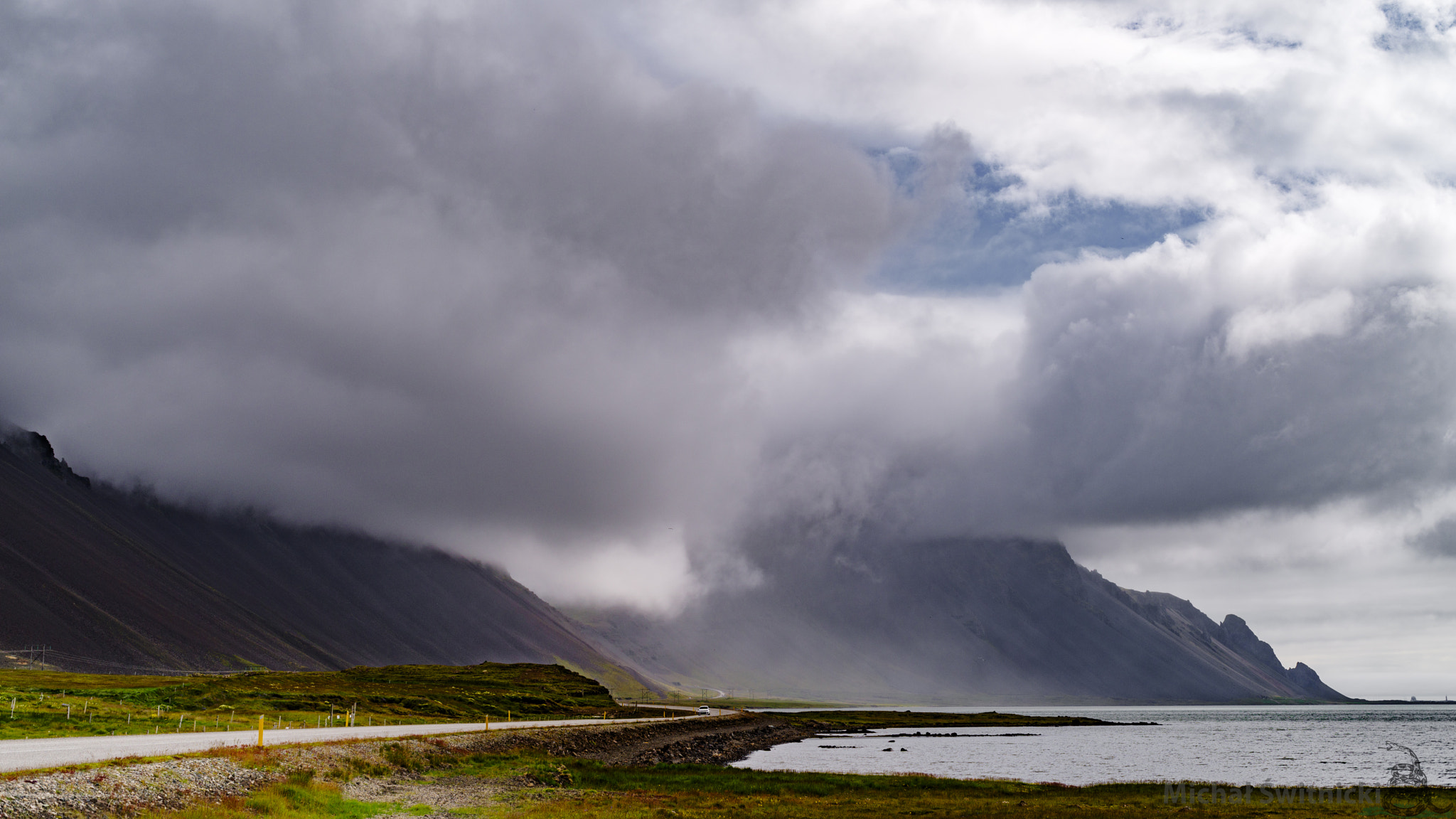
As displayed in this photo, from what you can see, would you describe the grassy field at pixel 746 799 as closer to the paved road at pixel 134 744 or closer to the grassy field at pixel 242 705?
the paved road at pixel 134 744

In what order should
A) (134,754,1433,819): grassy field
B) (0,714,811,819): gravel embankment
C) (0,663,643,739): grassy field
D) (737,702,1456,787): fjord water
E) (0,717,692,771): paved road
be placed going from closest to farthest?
(0,714,811,819): gravel embankment, (0,717,692,771): paved road, (134,754,1433,819): grassy field, (0,663,643,739): grassy field, (737,702,1456,787): fjord water

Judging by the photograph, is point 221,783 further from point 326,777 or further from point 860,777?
point 860,777

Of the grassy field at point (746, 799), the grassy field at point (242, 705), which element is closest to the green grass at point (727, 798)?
the grassy field at point (746, 799)

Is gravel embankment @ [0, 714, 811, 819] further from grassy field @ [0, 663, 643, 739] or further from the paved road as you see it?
grassy field @ [0, 663, 643, 739]

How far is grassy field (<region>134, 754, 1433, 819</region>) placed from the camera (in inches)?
1933

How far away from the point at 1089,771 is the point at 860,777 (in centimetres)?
3272

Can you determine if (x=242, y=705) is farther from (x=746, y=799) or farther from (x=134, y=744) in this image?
(x=746, y=799)

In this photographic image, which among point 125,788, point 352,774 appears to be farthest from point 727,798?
point 125,788

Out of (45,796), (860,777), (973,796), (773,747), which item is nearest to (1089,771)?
(860,777)

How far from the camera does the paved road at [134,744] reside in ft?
146

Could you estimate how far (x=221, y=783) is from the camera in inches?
1774

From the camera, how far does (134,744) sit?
5506cm

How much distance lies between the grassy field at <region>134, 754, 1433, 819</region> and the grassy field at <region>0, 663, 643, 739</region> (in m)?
26.6

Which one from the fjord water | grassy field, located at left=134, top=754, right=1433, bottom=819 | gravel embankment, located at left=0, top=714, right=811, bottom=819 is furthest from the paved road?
the fjord water
